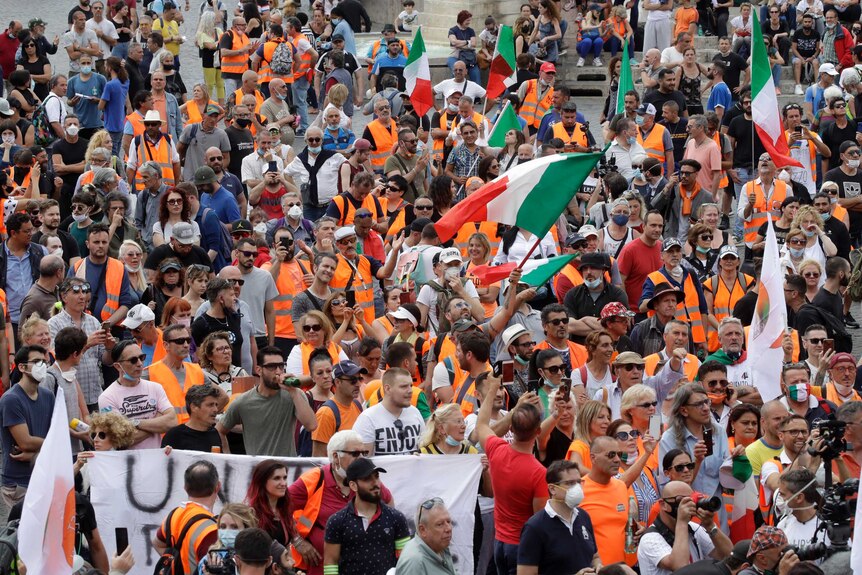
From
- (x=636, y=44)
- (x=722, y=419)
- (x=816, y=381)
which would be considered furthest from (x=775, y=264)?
(x=636, y=44)

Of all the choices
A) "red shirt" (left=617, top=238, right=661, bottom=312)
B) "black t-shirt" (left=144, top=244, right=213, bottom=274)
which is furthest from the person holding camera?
"black t-shirt" (left=144, top=244, right=213, bottom=274)

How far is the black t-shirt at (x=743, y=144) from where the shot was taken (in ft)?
64.5

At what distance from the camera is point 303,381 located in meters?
11.0

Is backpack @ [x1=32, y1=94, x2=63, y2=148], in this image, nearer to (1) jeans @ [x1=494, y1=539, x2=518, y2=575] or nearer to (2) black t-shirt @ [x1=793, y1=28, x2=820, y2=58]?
(1) jeans @ [x1=494, y1=539, x2=518, y2=575]

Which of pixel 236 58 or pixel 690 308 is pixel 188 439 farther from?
pixel 236 58

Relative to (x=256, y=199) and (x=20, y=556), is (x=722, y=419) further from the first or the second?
(x=256, y=199)

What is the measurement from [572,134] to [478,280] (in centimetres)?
630

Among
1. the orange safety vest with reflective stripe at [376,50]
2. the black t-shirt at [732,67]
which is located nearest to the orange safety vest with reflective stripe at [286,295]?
the black t-shirt at [732,67]

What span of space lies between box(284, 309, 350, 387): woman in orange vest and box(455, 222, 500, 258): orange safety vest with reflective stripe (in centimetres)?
354

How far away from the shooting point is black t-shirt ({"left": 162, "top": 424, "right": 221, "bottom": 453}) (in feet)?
34.2

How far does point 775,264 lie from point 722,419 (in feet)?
6.34

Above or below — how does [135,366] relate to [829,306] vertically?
above

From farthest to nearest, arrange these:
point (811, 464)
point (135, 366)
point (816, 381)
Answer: point (816, 381)
point (135, 366)
point (811, 464)

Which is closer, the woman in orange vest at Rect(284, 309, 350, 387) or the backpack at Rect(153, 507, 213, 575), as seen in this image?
the backpack at Rect(153, 507, 213, 575)
